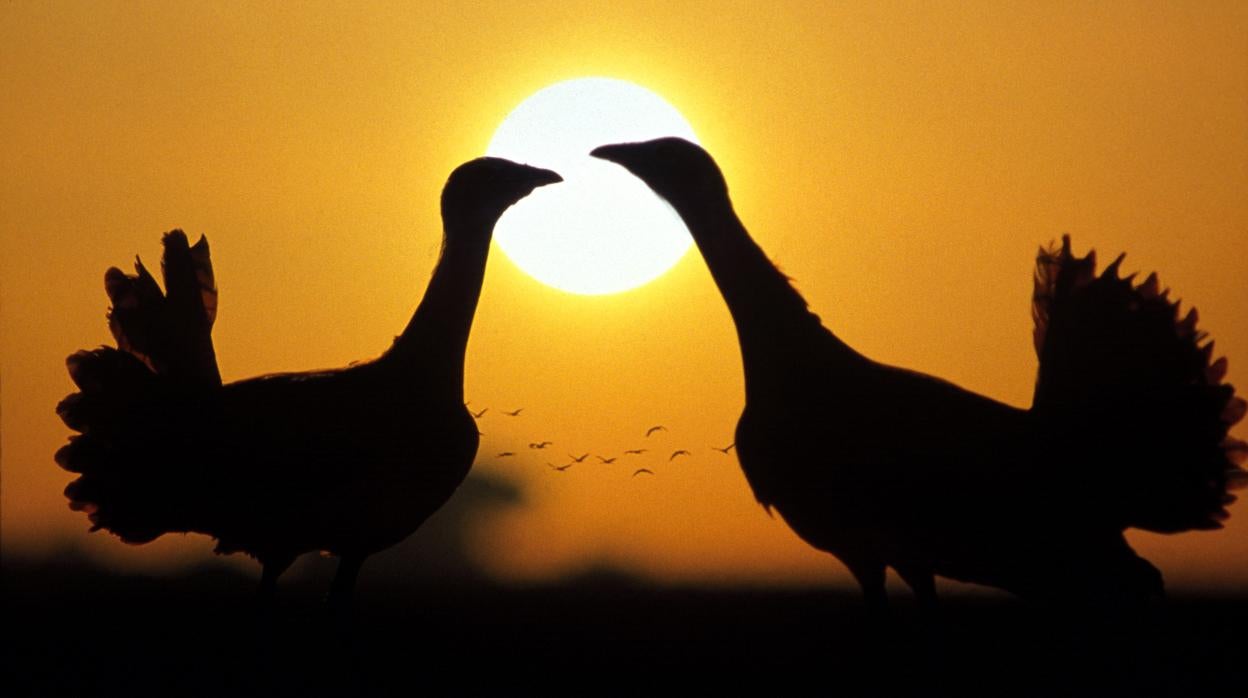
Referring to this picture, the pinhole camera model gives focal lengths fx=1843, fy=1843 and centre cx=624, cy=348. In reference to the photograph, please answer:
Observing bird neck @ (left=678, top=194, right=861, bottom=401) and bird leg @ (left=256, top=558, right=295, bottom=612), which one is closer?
bird neck @ (left=678, top=194, right=861, bottom=401)

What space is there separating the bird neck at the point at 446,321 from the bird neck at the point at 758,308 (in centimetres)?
135

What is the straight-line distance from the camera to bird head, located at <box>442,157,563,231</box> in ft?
33.3

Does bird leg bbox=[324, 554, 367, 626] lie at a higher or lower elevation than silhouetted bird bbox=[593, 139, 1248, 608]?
lower

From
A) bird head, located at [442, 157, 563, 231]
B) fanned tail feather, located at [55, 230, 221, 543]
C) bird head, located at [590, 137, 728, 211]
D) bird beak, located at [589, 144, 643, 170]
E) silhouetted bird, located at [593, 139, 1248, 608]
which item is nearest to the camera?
silhouetted bird, located at [593, 139, 1248, 608]

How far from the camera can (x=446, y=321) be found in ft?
32.4

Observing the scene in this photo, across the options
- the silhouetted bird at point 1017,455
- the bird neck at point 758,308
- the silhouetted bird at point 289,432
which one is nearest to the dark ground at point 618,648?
the silhouetted bird at point 1017,455

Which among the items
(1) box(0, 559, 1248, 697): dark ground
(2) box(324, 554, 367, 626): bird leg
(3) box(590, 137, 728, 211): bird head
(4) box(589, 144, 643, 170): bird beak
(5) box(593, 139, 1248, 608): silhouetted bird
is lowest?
(1) box(0, 559, 1248, 697): dark ground

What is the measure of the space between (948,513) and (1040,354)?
1.04m

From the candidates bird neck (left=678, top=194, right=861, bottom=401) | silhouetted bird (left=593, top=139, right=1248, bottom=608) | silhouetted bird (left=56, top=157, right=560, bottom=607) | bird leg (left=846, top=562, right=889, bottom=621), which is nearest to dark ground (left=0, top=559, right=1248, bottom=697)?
bird leg (left=846, top=562, right=889, bottom=621)

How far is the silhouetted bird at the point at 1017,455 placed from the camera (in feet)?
28.9

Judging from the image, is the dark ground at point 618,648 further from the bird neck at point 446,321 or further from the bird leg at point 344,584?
the bird neck at point 446,321

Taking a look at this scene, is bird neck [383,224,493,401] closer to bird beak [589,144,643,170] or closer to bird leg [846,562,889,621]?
bird beak [589,144,643,170]

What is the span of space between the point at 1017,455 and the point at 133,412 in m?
4.71

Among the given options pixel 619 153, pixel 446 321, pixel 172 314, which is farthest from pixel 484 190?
pixel 172 314
